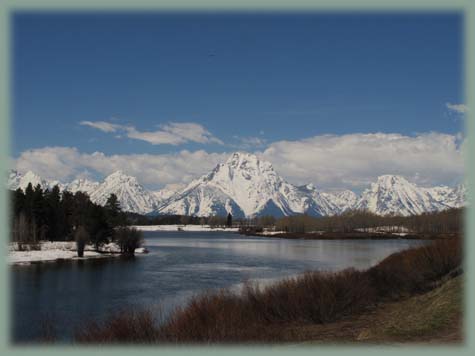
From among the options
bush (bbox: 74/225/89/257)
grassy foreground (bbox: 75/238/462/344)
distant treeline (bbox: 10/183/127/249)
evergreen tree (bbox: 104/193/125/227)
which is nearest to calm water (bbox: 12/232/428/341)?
grassy foreground (bbox: 75/238/462/344)

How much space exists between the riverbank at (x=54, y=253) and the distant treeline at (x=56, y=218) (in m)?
2.21

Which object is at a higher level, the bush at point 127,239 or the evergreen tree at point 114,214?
the evergreen tree at point 114,214

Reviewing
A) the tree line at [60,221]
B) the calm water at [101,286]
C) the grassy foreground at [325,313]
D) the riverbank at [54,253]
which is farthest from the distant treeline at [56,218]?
the grassy foreground at [325,313]

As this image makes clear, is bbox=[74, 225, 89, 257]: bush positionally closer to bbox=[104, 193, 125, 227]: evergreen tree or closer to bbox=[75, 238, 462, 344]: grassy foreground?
bbox=[104, 193, 125, 227]: evergreen tree

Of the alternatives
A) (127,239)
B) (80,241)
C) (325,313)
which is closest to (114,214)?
(127,239)

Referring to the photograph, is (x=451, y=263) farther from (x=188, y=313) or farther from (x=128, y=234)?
(x=128, y=234)

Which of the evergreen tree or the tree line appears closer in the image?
the tree line

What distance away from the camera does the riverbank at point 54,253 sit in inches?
2793

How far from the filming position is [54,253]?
255 ft

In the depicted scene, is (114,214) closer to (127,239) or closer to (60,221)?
(127,239)

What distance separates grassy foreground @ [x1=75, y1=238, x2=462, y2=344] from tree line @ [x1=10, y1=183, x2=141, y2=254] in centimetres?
5737

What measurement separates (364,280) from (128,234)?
6448 centimetres

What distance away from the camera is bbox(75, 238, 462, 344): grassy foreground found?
1841 cm

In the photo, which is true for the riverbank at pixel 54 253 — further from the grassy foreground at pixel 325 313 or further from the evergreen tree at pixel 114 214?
the grassy foreground at pixel 325 313
